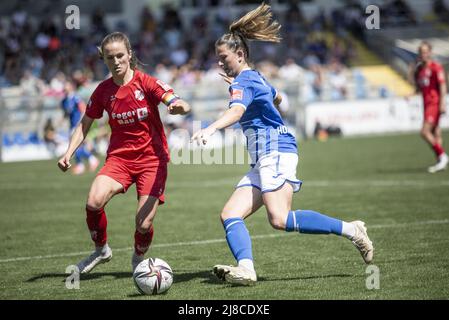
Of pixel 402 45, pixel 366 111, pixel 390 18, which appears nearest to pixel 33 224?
pixel 366 111

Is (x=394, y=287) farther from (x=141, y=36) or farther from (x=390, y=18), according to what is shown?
(x=390, y=18)

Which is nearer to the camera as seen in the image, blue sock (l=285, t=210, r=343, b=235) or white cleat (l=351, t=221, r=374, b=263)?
blue sock (l=285, t=210, r=343, b=235)

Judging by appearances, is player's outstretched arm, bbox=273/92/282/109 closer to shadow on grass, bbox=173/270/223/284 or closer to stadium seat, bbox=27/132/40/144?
shadow on grass, bbox=173/270/223/284

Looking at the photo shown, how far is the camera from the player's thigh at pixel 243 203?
7301 millimetres

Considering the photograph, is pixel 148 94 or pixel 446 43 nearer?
pixel 148 94

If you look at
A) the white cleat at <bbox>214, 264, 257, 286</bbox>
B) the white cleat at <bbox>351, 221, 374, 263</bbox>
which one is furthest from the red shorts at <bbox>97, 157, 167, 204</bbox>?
the white cleat at <bbox>351, 221, 374, 263</bbox>

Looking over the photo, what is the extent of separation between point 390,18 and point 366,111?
1021cm

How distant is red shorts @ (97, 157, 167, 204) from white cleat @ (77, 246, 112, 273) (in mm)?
709

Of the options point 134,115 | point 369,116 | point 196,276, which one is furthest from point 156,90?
point 369,116

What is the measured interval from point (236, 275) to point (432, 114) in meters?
10.5

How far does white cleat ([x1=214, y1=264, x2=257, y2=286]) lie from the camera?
6.79 meters

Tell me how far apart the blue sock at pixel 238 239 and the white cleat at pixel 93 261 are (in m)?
1.33

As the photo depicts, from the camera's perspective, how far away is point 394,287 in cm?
677

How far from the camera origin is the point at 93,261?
7914 mm
